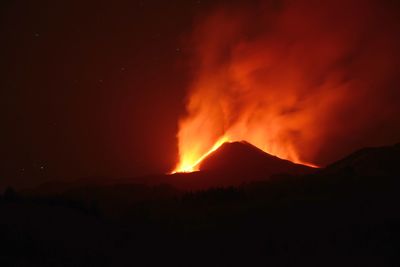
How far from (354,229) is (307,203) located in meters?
5.12

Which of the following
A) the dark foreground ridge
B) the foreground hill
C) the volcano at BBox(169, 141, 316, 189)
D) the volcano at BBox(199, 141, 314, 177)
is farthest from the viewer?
the volcano at BBox(199, 141, 314, 177)

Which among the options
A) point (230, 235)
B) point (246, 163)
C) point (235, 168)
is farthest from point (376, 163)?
point (246, 163)

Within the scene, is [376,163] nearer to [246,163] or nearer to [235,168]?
[235,168]

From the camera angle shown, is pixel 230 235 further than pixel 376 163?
No

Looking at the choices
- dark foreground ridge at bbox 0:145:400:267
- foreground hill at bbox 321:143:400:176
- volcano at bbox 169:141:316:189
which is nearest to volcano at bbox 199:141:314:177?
volcano at bbox 169:141:316:189

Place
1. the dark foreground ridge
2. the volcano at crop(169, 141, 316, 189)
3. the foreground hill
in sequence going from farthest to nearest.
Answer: the volcano at crop(169, 141, 316, 189), the foreground hill, the dark foreground ridge

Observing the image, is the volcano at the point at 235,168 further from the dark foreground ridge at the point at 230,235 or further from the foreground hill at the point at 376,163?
the dark foreground ridge at the point at 230,235

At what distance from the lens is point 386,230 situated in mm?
16703

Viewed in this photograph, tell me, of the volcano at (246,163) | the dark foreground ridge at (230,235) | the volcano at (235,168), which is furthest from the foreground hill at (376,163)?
the volcano at (246,163)

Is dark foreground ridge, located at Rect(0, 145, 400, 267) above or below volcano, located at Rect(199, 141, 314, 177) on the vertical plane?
below

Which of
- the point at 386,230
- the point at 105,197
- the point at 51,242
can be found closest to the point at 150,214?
the point at 51,242

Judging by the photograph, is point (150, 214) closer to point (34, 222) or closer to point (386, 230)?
point (34, 222)

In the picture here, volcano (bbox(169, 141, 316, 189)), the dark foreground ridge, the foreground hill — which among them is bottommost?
the dark foreground ridge

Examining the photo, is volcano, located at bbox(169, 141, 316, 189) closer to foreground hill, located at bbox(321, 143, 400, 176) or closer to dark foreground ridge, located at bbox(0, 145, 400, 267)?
foreground hill, located at bbox(321, 143, 400, 176)
